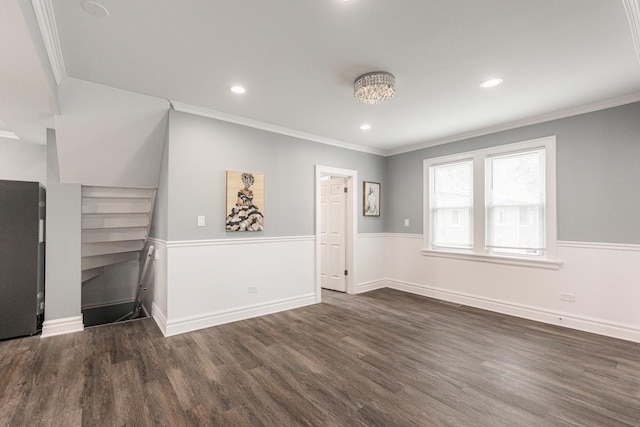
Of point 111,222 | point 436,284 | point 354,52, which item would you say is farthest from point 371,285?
point 111,222

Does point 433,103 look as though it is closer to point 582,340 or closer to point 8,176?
point 582,340

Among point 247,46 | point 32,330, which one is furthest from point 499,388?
point 32,330

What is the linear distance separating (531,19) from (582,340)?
327 cm

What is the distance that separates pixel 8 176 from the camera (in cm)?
417

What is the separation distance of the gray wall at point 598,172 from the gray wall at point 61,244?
5.73 m

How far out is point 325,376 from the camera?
2406 mm

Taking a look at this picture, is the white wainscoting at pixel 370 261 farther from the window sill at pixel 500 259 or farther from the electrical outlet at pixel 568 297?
the electrical outlet at pixel 568 297

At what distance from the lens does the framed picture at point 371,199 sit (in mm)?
5289

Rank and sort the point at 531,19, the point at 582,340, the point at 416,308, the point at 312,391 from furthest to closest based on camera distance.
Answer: the point at 416,308 → the point at 582,340 → the point at 312,391 → the point at 531,19

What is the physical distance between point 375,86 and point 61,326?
429 cm

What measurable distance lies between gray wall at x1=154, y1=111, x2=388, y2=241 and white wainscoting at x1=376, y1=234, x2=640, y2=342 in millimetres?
2470

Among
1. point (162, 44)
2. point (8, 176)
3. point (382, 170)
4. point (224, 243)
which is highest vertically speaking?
point (162, 44)

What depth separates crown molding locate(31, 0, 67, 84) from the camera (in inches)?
68.7

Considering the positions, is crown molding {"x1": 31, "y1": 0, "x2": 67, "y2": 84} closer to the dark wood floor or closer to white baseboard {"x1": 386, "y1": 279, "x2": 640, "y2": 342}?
the dark wood floor
